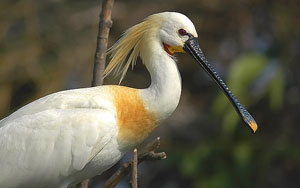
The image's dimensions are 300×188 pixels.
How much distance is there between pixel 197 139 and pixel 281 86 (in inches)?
52.6

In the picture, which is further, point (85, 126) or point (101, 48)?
point (101, 48)

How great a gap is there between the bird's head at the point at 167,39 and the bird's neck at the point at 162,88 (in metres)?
0.12

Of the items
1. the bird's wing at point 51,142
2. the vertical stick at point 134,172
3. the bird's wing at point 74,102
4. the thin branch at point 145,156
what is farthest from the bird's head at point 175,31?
the vertical stick at point 134,172

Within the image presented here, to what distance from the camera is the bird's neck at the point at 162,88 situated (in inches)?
204

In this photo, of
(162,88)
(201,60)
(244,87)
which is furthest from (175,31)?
(244,87)

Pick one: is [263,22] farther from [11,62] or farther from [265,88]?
[11,62]

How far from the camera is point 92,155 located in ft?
16.6

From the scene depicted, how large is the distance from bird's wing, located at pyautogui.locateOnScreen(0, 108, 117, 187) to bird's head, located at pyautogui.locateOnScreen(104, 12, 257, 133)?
53 cm

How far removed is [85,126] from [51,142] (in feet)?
0.86

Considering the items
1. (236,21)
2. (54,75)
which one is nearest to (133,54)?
(54,75)

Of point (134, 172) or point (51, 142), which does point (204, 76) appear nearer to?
point (51, 142)

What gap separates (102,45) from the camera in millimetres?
5820

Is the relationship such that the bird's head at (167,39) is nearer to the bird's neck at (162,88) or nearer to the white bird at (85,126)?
the white bird at (85,126)

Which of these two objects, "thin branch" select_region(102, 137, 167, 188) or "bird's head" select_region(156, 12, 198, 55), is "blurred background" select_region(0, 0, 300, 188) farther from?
"thin branch" select_region(102, 137, 167, 188)
